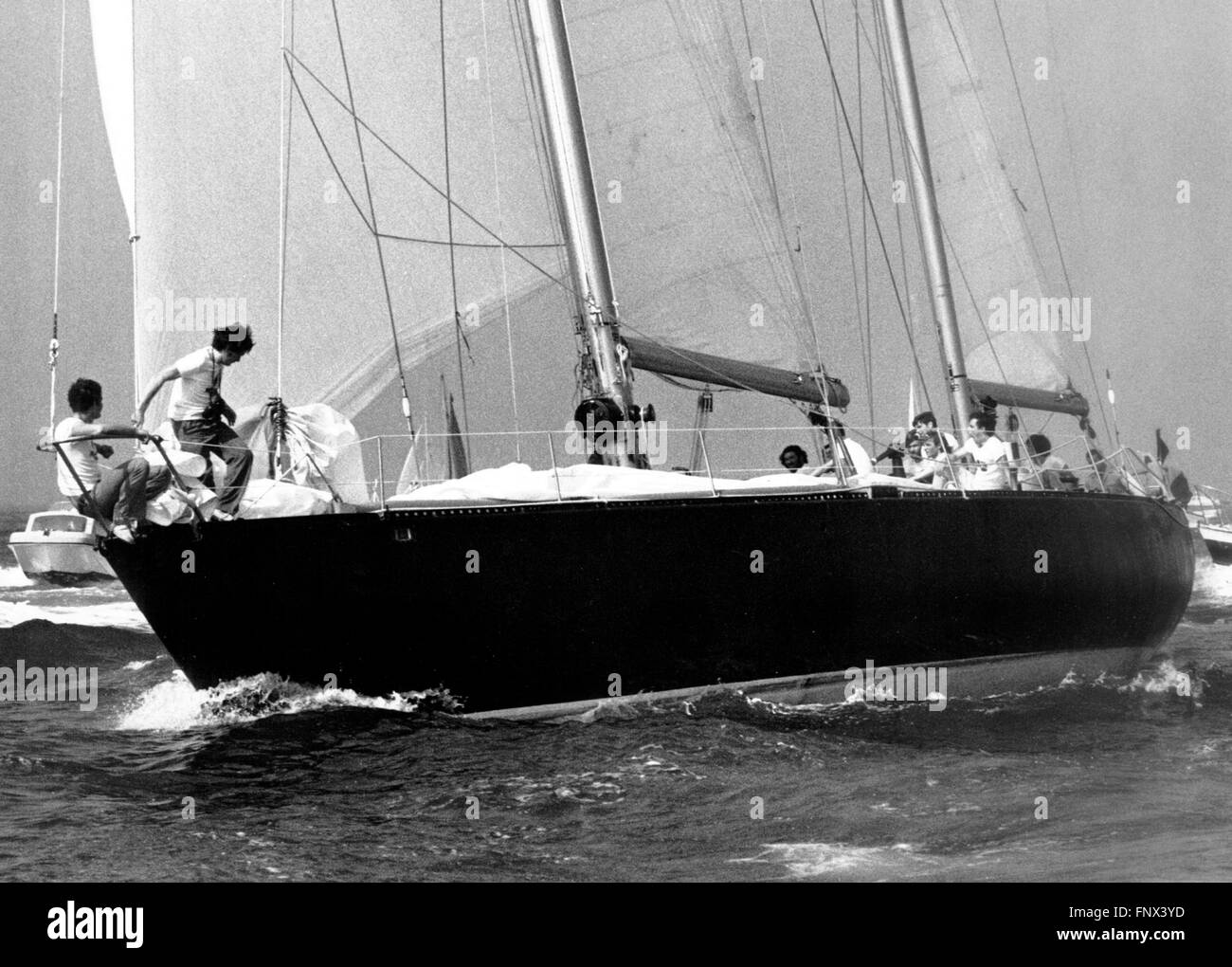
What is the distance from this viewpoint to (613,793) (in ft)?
33.9

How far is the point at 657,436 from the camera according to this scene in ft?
52.1

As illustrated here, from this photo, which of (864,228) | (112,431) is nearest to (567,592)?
(112,431)

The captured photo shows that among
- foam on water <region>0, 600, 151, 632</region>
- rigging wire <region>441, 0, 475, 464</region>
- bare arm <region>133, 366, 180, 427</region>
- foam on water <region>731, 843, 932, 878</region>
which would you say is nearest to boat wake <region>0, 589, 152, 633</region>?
foam on water <region>0, 600, 151, 632</region>

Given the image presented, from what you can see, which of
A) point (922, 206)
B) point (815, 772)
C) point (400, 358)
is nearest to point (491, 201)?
point (400, 358)

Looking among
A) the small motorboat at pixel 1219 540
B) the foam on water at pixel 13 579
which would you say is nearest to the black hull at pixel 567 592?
the small motorboat at pixel 1219 540

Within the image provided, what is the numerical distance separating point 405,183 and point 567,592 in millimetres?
5050

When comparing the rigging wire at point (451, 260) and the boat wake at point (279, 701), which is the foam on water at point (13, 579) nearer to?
the rigging wire at point (451, 260)

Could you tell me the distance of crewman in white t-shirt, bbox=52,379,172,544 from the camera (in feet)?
36.1

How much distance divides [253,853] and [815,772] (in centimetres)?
388

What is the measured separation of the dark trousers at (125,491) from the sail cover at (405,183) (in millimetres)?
1639

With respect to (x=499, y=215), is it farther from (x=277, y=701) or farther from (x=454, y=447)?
(x=277, y=701)

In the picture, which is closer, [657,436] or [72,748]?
[72,748]

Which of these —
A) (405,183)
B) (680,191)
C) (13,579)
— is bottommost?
(13,579)

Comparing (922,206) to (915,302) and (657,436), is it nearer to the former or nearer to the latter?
(915,302)
